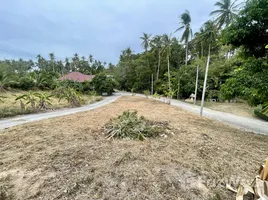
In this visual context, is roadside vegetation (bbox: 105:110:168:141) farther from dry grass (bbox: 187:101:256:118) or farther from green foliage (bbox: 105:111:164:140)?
dry grass (bbox: 187:101:256:118)

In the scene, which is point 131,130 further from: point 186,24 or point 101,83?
point 186,24

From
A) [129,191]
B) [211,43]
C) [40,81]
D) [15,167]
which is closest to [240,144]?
[129,191]

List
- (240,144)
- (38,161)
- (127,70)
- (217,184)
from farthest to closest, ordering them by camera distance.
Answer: (127,70)
(240,144)
(38,161)
(217,184)

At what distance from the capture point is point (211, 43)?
10.1 m

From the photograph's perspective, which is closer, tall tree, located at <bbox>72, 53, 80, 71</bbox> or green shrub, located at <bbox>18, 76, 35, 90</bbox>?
green shrub, located at <bbox>18, 76, 35, 90</bbox>

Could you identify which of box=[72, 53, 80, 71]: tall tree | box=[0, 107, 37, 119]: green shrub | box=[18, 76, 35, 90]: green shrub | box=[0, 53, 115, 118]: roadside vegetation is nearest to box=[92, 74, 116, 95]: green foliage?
box=[0, 53, 115, 118]: roadside vegetation

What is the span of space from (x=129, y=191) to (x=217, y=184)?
1.67m

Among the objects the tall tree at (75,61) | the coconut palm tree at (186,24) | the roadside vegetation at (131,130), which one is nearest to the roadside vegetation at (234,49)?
the coconut palm tree at (186,24)

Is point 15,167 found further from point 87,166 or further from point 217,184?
point 217,184

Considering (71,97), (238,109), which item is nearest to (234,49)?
(238,109)

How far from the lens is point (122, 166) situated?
3.28 metres

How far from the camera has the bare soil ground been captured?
8.19 ft

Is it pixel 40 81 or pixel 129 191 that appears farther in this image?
pixel 40 81

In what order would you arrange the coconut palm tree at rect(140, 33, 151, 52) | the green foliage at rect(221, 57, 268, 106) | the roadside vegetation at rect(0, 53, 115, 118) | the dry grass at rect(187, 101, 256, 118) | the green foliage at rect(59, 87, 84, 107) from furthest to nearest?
the coconut palm tree at rect(140, 33, 151, 52), the green foliage at rect(59, 87, 84, 107), the dry grass at rect(187, 101, 256, 118), the roadside vegetation at rect(0, 53, 115, 118), the green foliage at rect(221, 57, 268, 106)
